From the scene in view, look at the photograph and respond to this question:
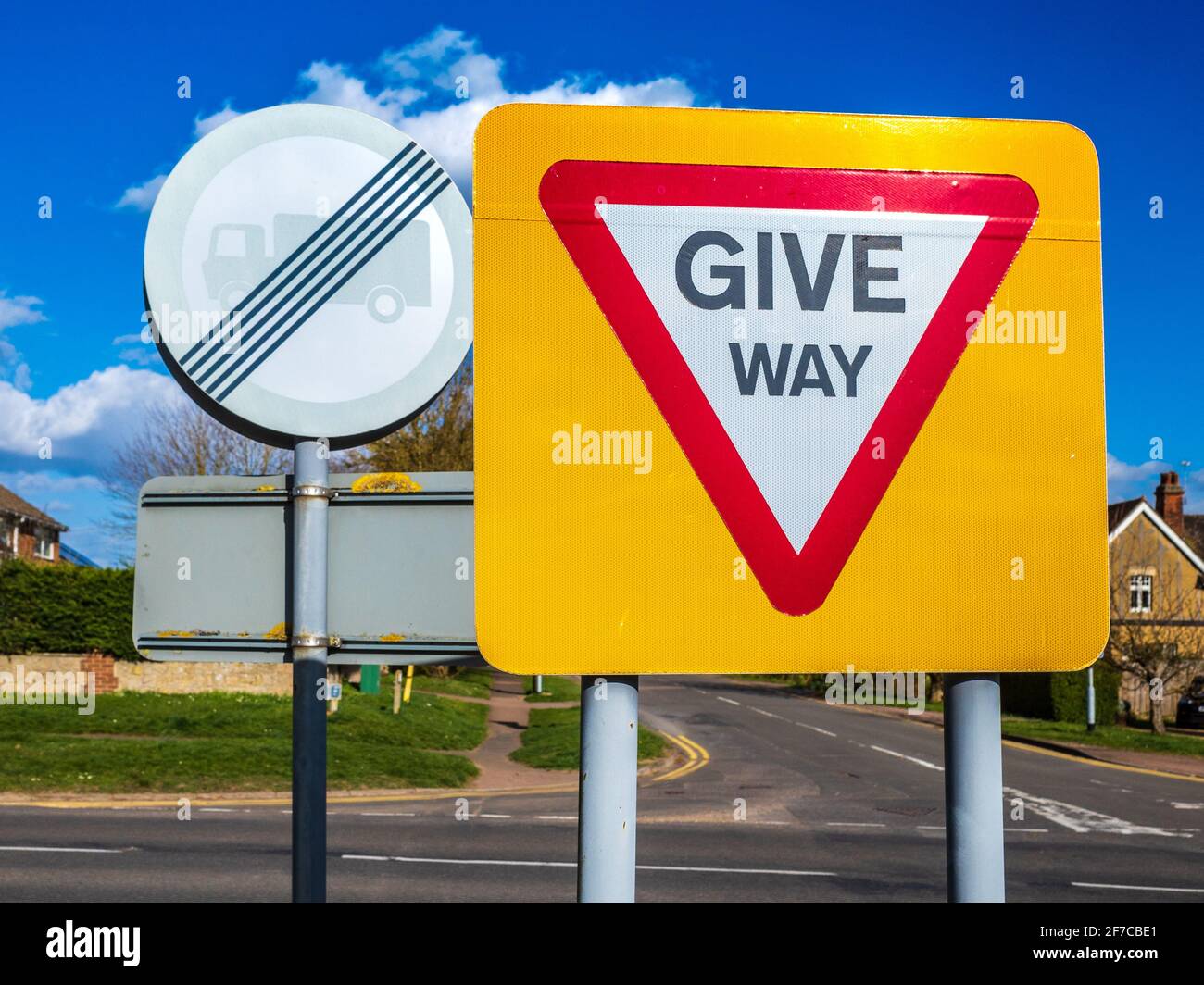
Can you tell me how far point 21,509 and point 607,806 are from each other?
59.0 metres

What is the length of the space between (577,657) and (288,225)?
4.19ft

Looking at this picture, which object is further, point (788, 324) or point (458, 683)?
point (458, 683)

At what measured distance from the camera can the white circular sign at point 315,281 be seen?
2.18 m

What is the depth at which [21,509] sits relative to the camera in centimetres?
5306

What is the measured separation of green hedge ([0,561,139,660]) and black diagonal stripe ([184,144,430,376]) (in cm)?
2608

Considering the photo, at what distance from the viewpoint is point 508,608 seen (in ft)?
4.60

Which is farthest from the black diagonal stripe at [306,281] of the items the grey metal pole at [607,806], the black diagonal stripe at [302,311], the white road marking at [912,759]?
the white road marking at [912,759]

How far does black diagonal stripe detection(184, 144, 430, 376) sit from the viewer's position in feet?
7.14

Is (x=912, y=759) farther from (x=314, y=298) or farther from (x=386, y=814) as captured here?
(x=314, y=298)

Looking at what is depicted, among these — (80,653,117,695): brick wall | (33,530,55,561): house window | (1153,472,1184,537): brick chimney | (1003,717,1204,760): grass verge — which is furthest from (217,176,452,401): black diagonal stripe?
(33,530,55,561): house window

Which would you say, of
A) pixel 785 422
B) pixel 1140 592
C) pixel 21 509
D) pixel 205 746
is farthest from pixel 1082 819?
pixel 21 509

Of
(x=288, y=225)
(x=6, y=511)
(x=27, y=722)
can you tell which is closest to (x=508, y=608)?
(x=288, y=225)
